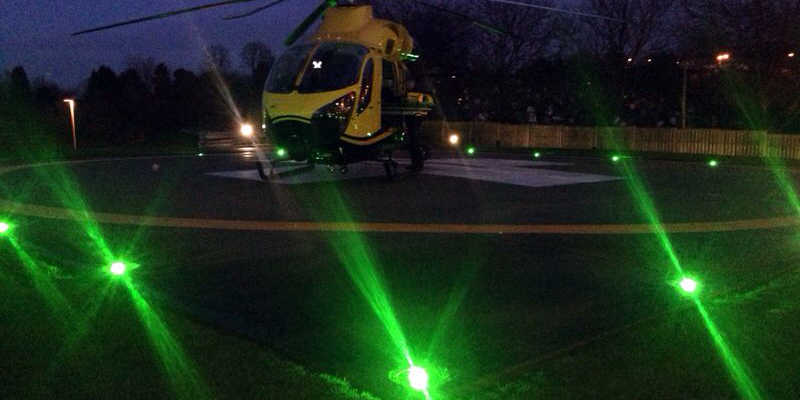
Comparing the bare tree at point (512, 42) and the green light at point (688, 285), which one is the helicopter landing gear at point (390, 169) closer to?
the green light at point (688, 285)

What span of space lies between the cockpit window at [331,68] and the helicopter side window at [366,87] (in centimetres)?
24

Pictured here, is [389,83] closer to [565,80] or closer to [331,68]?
[331,68]

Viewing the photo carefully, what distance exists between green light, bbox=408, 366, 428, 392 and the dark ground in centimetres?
8

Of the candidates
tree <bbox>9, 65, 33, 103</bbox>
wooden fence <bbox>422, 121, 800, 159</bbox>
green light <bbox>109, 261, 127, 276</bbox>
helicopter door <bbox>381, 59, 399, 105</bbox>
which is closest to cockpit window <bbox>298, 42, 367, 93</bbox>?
helicopter door <bbox>381, 59, 399, 105</bbox>

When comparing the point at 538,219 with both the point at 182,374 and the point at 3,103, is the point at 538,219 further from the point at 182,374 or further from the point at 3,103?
the point at 3,103

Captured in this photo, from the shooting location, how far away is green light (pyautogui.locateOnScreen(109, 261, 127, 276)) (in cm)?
751

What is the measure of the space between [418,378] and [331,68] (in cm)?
1101

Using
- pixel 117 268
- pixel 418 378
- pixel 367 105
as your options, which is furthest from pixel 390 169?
pixel 418 378

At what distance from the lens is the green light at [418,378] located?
4586mm

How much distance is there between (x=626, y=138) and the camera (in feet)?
104

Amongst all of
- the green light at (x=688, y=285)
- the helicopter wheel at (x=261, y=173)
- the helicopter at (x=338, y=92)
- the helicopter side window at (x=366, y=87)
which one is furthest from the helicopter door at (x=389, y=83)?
the green light at (x=688, y=285)

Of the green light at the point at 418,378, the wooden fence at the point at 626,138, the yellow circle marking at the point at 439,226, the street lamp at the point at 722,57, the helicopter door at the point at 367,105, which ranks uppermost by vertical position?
the street lamp at the point at 722,57

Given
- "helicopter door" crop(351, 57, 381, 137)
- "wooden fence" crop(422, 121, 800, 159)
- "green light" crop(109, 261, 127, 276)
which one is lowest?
"wooden fence" crop(422, 121, 800, 159)

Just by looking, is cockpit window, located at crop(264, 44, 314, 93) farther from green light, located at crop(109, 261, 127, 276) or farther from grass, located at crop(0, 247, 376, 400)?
grass, located at crop(0, 247, 376, 400)
